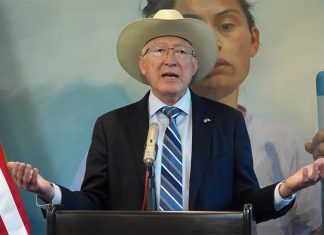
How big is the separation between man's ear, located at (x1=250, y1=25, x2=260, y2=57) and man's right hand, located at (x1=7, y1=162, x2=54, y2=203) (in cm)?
125

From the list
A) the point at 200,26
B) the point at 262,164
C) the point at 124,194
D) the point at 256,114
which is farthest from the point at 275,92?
the point at 124,194

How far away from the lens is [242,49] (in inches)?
103

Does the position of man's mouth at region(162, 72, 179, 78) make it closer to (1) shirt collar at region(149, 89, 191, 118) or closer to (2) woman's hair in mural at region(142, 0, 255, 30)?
(1) shirt collar at region(149, 89, 191, 118)

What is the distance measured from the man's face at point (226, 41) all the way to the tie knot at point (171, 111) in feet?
1.52

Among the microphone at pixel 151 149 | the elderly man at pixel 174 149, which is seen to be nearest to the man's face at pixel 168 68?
the elderly man at pixel 174 149

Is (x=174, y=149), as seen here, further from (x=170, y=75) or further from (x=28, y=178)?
(x=28, y=178)

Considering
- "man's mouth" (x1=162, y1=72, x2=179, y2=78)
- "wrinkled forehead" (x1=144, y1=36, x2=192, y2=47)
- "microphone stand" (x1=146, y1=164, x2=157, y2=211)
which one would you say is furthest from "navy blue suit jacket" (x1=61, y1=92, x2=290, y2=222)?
"microphone stand" (x1=146, y1=164, x2=157, y2=211)

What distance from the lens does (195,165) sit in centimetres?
204

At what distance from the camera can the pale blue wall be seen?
102 inches

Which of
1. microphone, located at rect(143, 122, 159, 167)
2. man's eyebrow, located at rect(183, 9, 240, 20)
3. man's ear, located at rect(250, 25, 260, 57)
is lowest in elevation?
microphone, located at rect(143, 122, 159, 167)

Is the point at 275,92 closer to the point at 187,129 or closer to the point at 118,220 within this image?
the point at 187,129

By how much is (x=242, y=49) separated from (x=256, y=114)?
1.04ft

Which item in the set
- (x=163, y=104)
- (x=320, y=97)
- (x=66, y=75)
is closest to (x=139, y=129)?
(x=163, y=104)

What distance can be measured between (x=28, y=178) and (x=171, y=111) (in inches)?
27.2
